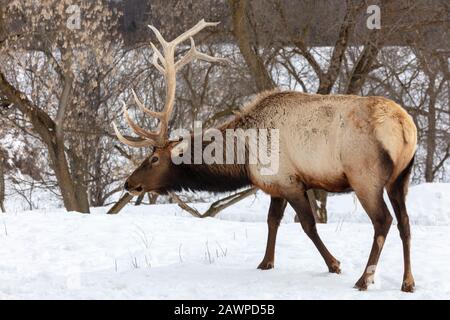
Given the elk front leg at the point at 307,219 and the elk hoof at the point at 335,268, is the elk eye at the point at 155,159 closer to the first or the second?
the elk front leg at the point at 307,219

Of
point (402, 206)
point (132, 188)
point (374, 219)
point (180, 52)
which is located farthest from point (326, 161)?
point (180, 52)

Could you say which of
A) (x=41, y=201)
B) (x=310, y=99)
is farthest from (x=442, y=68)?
(x=41, y=201)

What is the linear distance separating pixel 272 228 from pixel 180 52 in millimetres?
8021

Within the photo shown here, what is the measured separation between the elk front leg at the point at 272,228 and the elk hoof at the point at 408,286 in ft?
4.56

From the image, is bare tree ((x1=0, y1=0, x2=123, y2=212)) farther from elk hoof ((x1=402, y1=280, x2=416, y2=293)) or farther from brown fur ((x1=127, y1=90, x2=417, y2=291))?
elk hoof ((x1=402, y1=280, x2=416, y2=293))

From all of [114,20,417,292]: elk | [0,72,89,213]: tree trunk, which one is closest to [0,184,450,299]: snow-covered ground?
[114,20,417,292]: elk

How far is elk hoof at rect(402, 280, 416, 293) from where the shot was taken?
521 cm

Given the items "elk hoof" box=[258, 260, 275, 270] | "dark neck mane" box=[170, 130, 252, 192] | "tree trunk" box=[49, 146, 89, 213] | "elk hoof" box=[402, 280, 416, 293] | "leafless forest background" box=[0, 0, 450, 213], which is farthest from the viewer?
"tree trunk" box=[49, 146, 89, 213]

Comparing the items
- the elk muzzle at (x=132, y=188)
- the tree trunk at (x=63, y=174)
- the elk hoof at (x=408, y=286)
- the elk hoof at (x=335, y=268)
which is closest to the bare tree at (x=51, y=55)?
the tree trunk at (x=63, y=174)

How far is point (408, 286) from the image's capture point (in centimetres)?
523

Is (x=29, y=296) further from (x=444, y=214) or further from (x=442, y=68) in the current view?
(x=444, y=214)

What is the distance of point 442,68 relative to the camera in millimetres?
11938

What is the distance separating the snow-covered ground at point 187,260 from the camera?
527 cm

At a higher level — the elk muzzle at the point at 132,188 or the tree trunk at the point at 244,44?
the tree trunk at the point at 244,44
